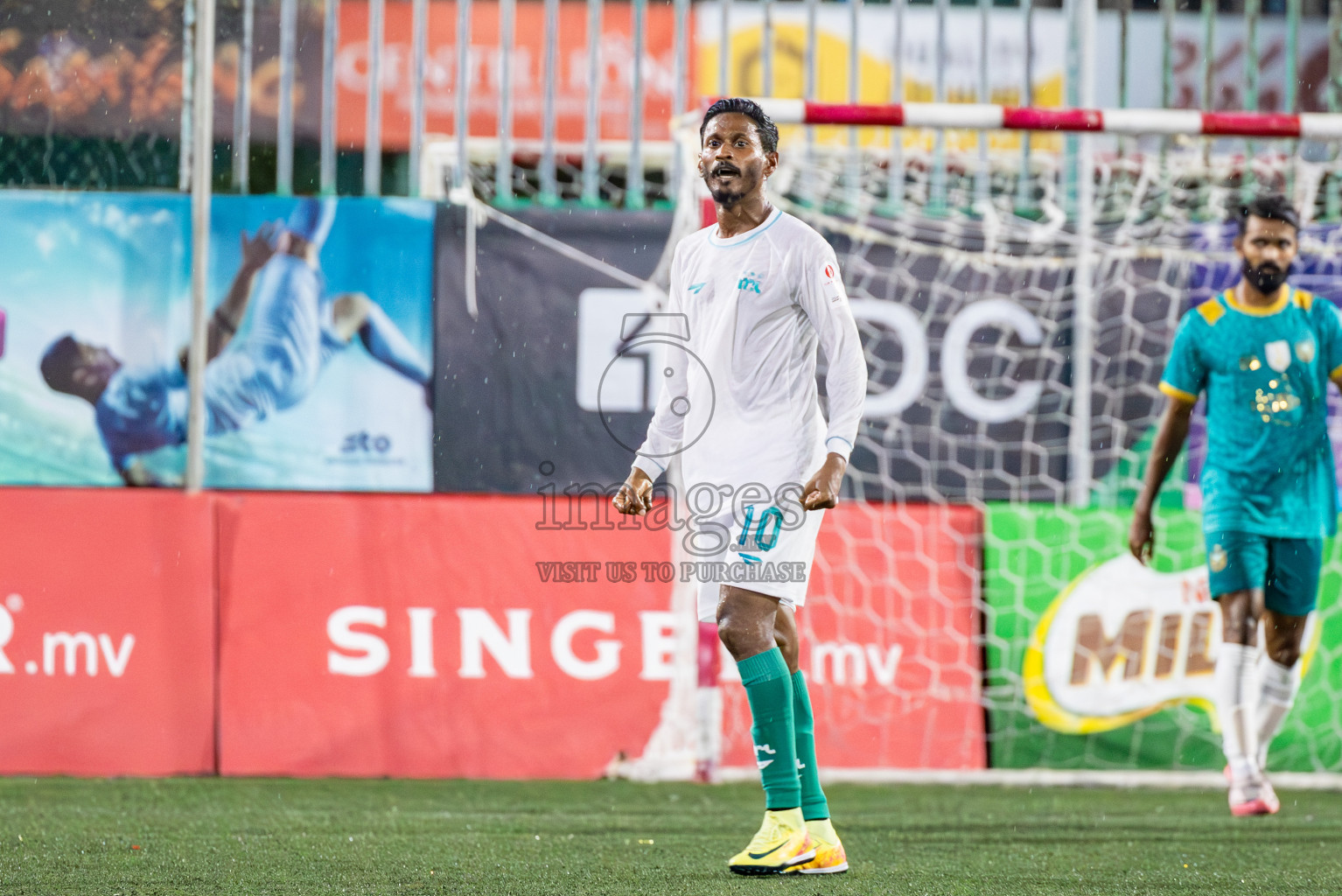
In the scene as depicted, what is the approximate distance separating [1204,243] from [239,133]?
445cm

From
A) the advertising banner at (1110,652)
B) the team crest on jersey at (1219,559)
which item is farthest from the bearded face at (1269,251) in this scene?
the advertising banner at (1110,652)

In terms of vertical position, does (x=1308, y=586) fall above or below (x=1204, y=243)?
below

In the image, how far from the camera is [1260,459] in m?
5.16

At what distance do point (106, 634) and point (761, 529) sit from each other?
3.25 metres

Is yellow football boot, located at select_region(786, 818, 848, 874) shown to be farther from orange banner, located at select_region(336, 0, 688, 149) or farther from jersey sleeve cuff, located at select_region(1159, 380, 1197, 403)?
orange banner, located at select_region(336, 0, 688, 149)

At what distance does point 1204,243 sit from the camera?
293 inches

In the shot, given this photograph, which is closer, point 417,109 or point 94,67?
point 94,67

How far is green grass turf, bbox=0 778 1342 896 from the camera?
11.7 feet

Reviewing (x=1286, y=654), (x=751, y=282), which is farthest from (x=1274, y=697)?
(x=751, y=282)

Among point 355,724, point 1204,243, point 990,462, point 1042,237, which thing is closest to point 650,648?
point 355,724

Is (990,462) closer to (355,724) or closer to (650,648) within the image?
(650,648)

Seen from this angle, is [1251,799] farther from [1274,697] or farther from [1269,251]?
[1269,251]

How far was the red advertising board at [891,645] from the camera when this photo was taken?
243 inches

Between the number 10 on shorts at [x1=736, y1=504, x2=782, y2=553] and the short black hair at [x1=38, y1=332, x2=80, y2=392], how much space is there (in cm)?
436
